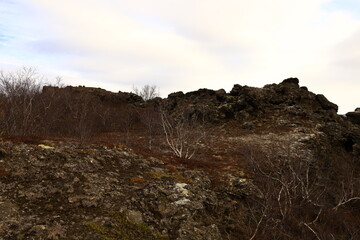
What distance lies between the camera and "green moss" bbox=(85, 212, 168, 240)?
953 centimetres

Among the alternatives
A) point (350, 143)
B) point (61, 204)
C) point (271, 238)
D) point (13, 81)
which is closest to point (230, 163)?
point (271, 238)

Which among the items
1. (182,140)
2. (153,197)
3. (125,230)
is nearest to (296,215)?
(153,197)

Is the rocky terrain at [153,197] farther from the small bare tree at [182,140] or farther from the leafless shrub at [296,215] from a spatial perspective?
the small bare tree at [182,140]

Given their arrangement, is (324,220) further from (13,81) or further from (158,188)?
(13,81)

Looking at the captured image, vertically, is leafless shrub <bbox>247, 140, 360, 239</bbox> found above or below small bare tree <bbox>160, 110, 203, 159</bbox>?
below

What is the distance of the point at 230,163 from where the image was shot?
22.3 metres

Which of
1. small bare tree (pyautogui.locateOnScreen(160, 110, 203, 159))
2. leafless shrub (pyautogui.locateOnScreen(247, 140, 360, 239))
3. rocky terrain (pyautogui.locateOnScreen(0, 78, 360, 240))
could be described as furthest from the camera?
small bare tree (pyautogui.locateOnScreen(160, 110, 203, 159))

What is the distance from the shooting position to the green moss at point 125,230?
953 centimetres

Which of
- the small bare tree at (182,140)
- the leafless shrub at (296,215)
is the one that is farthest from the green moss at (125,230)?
the small bare tree at (182,140)

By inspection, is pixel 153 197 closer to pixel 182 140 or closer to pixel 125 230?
pixel 125 230

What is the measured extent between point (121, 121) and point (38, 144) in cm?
3402

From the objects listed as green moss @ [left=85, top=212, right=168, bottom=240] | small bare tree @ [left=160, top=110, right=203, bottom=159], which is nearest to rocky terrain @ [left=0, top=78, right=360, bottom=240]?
green moss @ [left=85, top=212, right=168, bottom=240]

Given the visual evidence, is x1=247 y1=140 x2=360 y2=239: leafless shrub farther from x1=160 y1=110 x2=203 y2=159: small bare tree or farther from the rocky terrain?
x1=160 y1=110 x2=203 y2=159: small bare tree

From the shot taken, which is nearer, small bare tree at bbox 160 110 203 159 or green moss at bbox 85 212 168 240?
green moss at bbox 85 212 168 240
